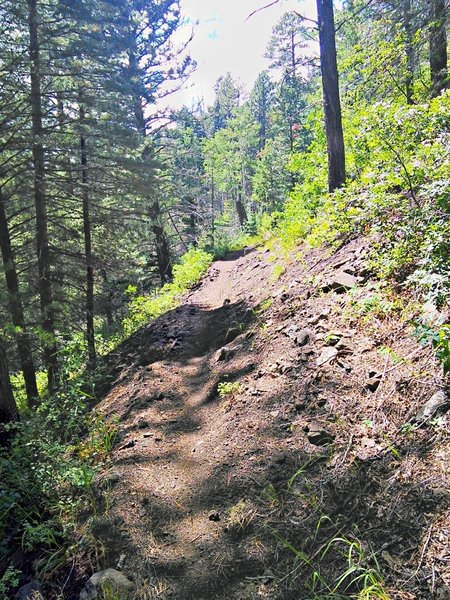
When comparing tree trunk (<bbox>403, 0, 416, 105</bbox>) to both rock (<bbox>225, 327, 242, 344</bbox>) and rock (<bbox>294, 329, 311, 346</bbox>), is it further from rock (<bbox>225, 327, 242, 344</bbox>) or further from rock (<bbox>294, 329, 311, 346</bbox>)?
rock (<bbox>294, 329, 311, 346</bbox>)

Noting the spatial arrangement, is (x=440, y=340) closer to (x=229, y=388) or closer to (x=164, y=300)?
(x=229, y=388)

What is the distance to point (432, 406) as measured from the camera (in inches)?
104

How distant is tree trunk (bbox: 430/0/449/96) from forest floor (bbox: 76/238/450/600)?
6.31 meters

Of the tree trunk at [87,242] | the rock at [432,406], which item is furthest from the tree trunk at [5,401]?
the rock at [432,406]

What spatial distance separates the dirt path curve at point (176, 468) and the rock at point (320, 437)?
72 cm

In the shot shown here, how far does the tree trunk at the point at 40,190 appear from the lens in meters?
8.53

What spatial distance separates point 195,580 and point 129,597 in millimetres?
431

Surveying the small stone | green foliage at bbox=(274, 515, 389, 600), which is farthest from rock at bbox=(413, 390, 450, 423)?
the small stone

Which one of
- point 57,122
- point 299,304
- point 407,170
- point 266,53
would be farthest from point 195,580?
point 266,53

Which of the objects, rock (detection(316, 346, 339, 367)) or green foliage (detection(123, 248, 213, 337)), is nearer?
rock (detection(316, 346, 339, 367))

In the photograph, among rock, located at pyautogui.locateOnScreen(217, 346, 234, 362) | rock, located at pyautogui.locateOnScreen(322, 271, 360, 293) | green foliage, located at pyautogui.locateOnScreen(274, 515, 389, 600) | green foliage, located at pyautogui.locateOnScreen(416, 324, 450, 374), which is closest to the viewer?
green foliage, located at pyautogui.locateOnScreen(274, 515, 389, 600)

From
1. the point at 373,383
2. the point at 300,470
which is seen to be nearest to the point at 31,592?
the point at 300,470

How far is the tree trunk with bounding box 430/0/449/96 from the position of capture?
27.3 ft

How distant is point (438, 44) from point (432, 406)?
10209mm
